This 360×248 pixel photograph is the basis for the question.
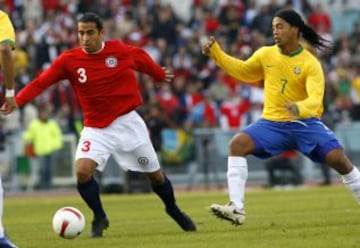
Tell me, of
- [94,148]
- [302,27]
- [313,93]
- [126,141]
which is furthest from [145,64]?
[313,93]

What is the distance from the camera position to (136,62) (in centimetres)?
1446

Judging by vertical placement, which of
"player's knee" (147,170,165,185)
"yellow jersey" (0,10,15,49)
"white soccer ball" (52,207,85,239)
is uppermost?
"yellow jersey" (0,10,15,49)

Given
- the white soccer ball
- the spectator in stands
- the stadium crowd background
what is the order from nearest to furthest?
the white soccer ball
the spectator in stands
the stadium crowd background

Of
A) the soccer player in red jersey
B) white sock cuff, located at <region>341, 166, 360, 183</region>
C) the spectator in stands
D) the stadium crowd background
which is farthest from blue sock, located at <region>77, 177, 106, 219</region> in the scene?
the spectator in stands

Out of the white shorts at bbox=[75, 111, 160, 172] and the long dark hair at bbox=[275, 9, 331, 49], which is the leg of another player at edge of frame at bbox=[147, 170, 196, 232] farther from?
the long dark hair at bbox=[275, 9, 331, 49]

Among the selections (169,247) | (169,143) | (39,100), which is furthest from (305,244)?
(39,100)

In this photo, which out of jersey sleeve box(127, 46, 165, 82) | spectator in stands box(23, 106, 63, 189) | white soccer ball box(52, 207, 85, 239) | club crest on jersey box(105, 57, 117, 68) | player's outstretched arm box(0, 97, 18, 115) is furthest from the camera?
spectator in stands box(23, 106, 63, 189)

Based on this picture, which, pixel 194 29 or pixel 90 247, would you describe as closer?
pixel 90 247

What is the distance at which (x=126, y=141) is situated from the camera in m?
14.2

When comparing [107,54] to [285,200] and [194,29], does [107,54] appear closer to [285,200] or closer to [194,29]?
[285,200]

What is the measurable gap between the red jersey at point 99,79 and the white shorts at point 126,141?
9cm

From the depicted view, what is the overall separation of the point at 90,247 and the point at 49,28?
21132 mm

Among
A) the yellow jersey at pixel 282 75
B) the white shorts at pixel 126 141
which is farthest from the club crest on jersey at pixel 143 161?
the yellow jersey at pixel 282 75

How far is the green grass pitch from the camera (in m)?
12.5
